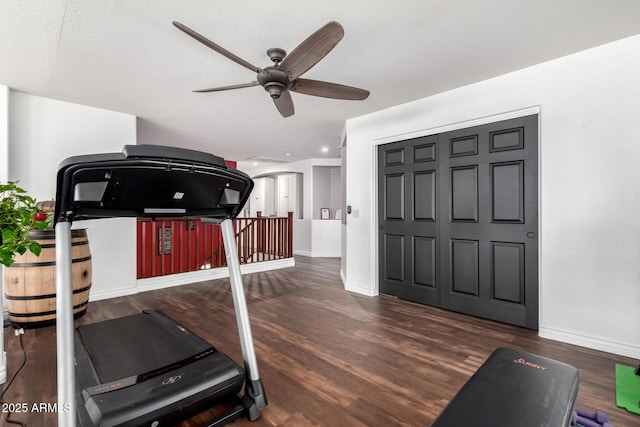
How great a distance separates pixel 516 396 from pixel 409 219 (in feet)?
8.88

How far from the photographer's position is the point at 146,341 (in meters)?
2.00

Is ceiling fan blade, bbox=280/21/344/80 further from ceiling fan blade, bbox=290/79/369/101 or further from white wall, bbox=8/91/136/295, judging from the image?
white wall, bbox=8/91/136/295

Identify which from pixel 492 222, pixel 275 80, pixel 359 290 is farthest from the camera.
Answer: pixel 359 290

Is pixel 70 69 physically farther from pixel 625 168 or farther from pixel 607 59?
pixel 625 168

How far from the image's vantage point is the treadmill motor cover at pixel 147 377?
1.28 metres

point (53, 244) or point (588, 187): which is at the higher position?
point (588, 187)

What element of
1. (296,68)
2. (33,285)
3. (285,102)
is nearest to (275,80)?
(296,68)

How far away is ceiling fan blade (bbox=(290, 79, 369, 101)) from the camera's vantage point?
2.23m

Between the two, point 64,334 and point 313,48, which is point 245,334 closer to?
point 64,334

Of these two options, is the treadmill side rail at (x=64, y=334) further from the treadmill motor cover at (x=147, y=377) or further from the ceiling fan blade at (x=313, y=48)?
the ceiling fan blade at (x=313, y=48)

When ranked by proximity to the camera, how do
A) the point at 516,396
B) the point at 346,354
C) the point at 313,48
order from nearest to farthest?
1. the point at 516,396
2. the point at 313,48
3. the point at 346,354

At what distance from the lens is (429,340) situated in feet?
8.24

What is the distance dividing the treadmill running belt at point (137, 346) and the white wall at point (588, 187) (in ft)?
9.54

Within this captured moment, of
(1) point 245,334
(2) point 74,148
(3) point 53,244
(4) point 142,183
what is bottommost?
(1) point 245,334
